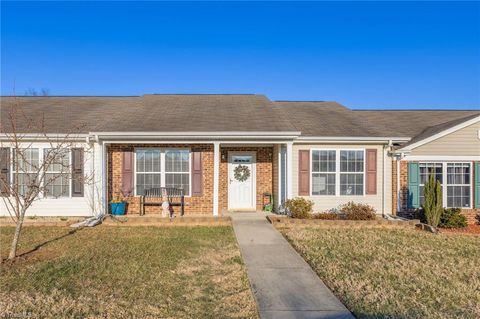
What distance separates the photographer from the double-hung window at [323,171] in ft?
39.7

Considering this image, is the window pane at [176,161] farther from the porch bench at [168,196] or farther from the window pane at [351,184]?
the window pane at [351,184]

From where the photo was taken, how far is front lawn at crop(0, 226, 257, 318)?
14.7ft

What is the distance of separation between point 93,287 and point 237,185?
26.5 ft

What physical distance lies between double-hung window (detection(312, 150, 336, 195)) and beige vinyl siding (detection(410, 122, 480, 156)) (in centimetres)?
281

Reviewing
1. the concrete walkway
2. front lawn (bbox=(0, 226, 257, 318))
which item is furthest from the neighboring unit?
the concrete walkway

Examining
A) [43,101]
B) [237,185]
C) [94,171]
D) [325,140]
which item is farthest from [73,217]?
[325,140]

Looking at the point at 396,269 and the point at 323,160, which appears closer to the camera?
the point at 396,269

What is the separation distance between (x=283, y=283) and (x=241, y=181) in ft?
25.1

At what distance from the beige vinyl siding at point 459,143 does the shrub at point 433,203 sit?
1.61 metres

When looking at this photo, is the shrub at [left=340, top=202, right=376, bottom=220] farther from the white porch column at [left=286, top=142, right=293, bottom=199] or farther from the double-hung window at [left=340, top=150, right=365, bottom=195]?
the white porch column at [left=286, top=142, right=293, bottom=199]

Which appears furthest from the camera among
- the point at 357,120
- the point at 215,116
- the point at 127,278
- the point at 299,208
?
the point at 357,120

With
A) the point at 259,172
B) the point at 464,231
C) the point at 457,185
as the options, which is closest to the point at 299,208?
the point at 259,172

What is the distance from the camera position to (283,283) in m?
5.45

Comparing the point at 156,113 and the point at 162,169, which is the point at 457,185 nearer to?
the point at 162,169
